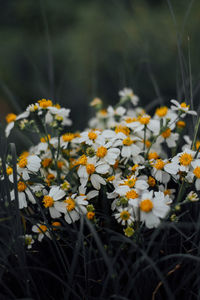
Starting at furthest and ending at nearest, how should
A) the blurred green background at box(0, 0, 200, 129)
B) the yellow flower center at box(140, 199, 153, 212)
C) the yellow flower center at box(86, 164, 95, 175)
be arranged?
the blurred green background at box(0, 0, 200, 129), the yellow flower center at box(86, 164, 95, 175), the yellow flower center at box(140, 199, 153, 212)

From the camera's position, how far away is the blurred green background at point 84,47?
6.35 feet

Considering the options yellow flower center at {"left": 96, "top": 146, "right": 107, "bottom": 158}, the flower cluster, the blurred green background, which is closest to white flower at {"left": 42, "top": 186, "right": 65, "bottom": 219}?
the flower cluster

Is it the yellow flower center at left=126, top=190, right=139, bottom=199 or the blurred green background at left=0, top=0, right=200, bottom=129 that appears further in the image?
the blurred green background at left=0, top=0, right=200, bottom=129

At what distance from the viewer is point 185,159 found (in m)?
0.61

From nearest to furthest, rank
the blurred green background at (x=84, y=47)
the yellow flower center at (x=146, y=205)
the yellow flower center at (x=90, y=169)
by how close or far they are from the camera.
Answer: the yellow flower center at (x=146, y=205), the yellow flower center at (x=90, y=169), the blurred green background at (x=84, y=47)

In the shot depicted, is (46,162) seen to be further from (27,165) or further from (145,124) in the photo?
(145,124)

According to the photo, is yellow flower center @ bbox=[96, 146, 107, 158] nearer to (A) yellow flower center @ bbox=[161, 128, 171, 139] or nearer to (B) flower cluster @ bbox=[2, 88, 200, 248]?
(B) flower cluster @ bbox=[2, 88, 200, 248]

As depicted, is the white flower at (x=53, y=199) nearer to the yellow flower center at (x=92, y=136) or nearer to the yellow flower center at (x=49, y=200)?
the yellow flower center at (x=49, y=200)

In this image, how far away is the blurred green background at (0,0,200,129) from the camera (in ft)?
6.35


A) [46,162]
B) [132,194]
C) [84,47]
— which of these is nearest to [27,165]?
[46,162]

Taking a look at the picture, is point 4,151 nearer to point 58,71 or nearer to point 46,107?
point 46,107

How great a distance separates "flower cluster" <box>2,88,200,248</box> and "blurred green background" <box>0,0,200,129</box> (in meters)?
0.95

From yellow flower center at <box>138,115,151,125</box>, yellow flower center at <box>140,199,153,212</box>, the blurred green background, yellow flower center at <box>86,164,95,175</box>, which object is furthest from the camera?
the blurred green background

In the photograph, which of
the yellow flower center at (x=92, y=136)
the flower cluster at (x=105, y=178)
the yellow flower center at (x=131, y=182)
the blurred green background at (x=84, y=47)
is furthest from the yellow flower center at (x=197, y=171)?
the blurred green background at (x=84, y=47)
